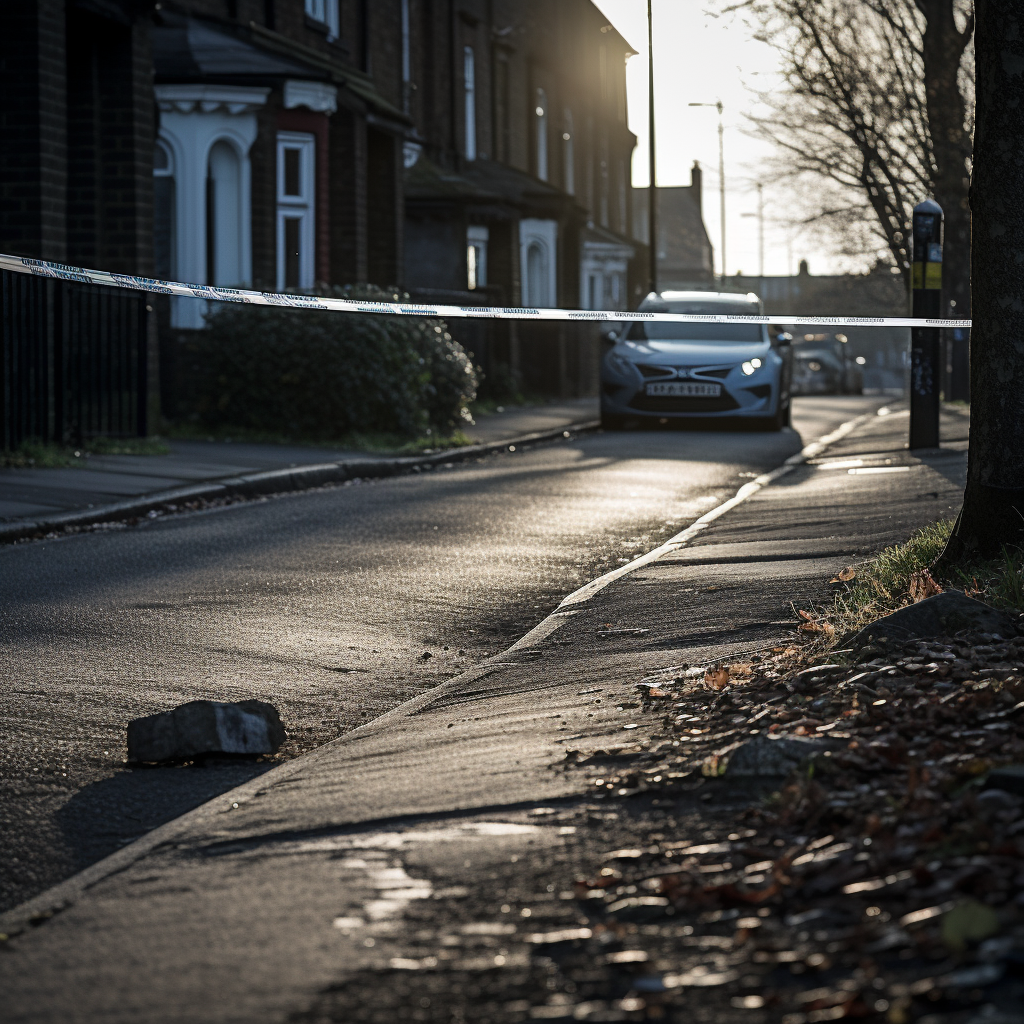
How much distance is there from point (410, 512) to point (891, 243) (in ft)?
70.3

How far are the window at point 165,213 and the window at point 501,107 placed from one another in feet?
56.6

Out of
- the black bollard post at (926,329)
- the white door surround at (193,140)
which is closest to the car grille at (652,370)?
the black bollard post at (926,329)

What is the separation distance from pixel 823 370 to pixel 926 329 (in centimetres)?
2761

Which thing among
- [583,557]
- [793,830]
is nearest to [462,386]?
[583,557]

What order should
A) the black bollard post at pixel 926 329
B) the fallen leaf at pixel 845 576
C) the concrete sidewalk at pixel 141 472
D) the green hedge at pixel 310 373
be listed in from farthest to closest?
the green hedge at pixel 310 373, the black bollard post at pixel 926 329, the concrete sidewalk at pixel 141 472, the fallen leaf at pixel 845 576

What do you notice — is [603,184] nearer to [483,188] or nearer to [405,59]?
[483,188]

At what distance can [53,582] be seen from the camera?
772 cm

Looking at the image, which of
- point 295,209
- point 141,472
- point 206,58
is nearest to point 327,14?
point 295,209

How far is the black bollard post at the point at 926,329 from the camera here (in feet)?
44.5

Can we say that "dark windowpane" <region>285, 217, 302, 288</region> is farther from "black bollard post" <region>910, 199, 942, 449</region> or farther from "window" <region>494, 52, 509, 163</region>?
"window" <region>494, 52, 509, 163</region>

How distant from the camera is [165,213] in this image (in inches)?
817

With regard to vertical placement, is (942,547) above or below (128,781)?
above

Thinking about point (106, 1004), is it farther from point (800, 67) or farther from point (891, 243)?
point (891, 243)

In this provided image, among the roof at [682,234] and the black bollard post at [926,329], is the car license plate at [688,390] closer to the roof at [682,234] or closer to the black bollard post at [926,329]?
the black bollard post at [926,329]
